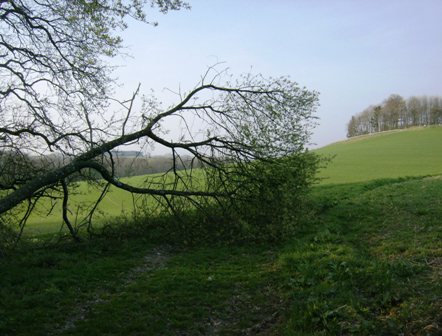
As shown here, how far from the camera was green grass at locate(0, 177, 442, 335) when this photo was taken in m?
6.17

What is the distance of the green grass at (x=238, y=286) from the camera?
6.17 metres

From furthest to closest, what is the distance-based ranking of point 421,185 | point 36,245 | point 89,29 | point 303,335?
point 421,185 < point 36,245 < point 89,29 < point 303,335

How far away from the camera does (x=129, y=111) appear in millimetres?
10977

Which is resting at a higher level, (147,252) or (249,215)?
(249,215)

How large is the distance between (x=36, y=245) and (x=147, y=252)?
3607 mm

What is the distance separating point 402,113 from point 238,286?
88099 millimetres

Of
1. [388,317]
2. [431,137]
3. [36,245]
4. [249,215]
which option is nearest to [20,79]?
[36,245]

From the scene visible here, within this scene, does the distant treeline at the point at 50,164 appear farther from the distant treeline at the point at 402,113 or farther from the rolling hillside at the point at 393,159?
the distant treeline at the point at 402,113

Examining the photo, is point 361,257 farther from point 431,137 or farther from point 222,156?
point 431,137

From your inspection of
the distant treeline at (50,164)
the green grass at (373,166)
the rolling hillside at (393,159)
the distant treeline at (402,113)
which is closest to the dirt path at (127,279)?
the green grass at (373,166)

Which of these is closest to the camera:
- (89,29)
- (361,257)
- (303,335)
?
(303,335)

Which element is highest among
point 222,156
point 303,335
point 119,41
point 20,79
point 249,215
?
point 119,41

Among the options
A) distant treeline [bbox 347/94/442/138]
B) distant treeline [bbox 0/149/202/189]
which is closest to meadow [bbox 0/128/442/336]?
distant treeline [bbox 0/149/202/189]

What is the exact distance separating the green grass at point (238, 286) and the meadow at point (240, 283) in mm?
21
